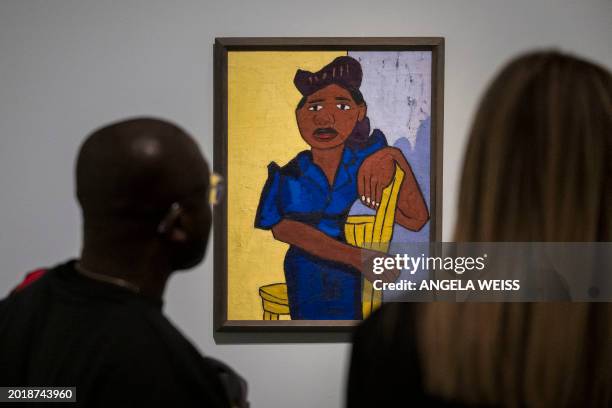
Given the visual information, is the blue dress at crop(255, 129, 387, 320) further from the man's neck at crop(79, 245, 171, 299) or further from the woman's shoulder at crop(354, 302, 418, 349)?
the woman's shoulder at crop(354, 302, 418, 349)

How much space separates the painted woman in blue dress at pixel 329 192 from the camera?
1.79 m

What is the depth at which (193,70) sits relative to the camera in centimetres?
181

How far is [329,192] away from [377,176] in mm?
161

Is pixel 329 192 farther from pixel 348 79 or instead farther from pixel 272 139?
pixel 348 79

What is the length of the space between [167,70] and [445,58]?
90 centimetres

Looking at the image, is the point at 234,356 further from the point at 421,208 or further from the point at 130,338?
the point at 130,338

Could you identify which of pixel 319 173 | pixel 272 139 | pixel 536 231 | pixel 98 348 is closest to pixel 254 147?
pixel 272 139

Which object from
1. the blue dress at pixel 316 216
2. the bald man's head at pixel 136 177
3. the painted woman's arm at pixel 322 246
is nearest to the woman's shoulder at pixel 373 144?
the blue dress at pixel 316 216

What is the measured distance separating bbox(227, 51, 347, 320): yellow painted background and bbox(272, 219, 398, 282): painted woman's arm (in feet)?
0.13

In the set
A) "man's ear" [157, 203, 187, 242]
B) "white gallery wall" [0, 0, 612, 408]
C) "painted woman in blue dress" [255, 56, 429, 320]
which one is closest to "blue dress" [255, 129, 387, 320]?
"painted woman in blue dress" [255, 56, 429, 320]

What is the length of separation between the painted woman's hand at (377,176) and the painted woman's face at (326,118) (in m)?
0.12

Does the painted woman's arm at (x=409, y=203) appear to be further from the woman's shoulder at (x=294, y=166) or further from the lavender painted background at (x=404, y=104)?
the woman's shoulder at (x=294, y=166)

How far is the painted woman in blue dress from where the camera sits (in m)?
1.79

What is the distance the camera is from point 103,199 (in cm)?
76
